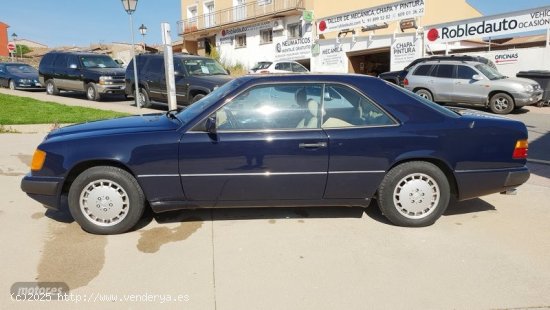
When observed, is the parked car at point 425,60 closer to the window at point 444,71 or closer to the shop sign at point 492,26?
the window at point 444,71

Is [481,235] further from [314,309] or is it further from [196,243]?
[196,243]

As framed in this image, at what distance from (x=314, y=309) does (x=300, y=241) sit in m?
1.04

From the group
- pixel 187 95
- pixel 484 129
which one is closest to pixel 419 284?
pixel 484 129

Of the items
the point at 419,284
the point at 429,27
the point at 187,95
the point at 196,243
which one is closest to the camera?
the point at 419,284

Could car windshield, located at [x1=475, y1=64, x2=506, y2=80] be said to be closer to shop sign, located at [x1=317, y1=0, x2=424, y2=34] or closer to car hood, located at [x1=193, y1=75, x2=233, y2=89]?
shop sign, located at [x1=317, y1=0, x2=424, y2=34]

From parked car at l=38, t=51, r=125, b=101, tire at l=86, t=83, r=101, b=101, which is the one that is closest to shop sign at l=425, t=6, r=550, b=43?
parked car at l=38, t=51, r=125, b=101

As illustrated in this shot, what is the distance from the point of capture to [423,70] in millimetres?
14648

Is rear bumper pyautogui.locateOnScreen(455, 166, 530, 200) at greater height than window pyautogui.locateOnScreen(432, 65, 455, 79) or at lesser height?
lesser

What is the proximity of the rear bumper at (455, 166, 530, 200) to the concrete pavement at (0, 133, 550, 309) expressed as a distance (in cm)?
37

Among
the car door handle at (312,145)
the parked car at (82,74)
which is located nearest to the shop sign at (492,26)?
the parked car at (82,74)

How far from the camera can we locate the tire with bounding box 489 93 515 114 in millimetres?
12758

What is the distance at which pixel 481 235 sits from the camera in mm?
3947

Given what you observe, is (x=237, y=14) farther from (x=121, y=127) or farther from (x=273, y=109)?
(x=273, y=109)

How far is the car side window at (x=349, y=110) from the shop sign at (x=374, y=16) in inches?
743
